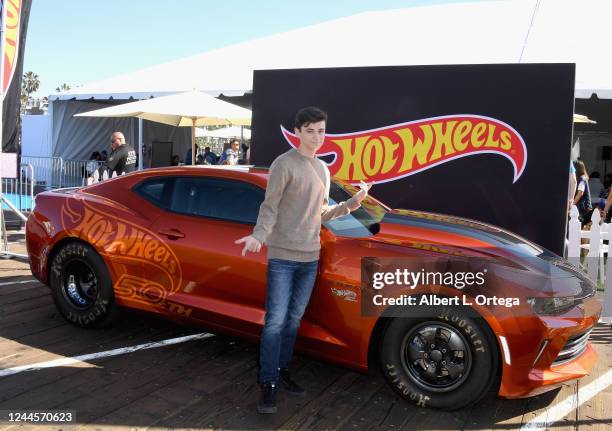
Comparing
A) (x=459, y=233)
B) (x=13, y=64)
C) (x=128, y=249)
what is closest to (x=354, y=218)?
(x=459, y=233)

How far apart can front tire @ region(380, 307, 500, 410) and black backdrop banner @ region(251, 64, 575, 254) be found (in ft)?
9.50

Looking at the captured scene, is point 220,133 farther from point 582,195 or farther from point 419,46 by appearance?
point 582,195

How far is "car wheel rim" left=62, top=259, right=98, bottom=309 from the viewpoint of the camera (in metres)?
4.83

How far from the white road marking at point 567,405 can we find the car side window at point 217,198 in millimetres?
2193

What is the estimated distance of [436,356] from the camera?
3.43 metres

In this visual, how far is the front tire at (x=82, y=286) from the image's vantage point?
4.63m

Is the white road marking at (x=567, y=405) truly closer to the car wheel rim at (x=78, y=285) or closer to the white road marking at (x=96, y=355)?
the white road marking at (x=96, y=355)

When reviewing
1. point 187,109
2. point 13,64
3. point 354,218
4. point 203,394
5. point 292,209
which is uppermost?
point 13,64

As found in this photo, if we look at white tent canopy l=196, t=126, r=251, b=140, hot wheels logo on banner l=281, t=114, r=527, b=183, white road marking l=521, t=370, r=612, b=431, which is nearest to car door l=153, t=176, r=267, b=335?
white road marking l=521, t=370, r=612, b=431

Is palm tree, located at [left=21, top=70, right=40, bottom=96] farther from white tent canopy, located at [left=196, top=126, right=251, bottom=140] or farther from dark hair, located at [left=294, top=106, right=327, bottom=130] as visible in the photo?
dark hair, located at [left=294, top=106, right=327, bottom=130]

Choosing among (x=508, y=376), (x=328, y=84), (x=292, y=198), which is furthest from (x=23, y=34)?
(x=508, y=376)

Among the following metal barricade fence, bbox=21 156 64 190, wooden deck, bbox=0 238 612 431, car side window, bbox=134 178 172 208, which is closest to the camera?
wooden deck, bbox=0 238 612 431

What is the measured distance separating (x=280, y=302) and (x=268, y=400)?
607 mm

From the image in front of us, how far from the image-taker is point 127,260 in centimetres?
446
